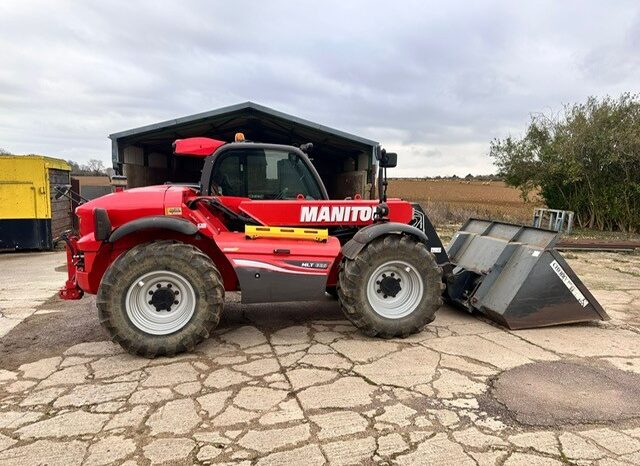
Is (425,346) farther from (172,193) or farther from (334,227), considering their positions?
(172,193)

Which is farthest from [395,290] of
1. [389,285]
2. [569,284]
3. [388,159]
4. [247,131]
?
[247,131]

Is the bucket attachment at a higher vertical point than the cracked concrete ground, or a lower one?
higher

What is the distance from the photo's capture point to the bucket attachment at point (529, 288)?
5129mm

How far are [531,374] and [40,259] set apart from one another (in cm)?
1067

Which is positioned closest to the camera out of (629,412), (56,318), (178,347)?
(629,412)

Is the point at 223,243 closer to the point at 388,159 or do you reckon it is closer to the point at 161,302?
the point at 161,302

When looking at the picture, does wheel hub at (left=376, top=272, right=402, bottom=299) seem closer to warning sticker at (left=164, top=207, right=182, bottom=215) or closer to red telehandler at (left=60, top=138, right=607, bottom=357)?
red telehandler at (left=60, top=138, right=607, bottom=357)

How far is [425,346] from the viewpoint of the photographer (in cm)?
471

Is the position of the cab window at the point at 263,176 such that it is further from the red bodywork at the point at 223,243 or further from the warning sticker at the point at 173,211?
the warning sticker at the point at 173,211

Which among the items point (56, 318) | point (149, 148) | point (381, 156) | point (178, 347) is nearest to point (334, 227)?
point (381, 156)

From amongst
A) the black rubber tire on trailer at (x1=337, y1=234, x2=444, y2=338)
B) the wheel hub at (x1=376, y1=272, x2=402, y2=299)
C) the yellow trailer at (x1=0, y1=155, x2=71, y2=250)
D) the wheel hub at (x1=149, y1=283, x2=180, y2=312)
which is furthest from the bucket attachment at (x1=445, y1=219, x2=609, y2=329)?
the yellow trailer at (x1=0, y1=155, x2=71, y2=250)

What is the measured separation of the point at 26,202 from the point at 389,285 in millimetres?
10330

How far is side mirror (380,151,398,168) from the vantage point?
4.83 meters

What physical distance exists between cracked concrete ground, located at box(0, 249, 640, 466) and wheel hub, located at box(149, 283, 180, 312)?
20.5 inches
